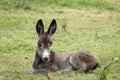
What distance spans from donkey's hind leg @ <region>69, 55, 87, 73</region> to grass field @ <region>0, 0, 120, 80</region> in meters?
0.22

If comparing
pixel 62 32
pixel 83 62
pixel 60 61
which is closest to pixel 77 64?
pixel 83 62

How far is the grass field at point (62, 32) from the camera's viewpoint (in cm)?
1205

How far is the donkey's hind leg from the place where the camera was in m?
11.6

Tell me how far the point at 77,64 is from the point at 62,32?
7.39 metres

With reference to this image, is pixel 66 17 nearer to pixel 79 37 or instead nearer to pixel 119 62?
pixel 79 37

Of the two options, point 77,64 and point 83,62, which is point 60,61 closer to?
point 77,64

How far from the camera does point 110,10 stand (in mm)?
25562

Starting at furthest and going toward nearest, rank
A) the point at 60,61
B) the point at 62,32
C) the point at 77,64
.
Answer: the point at 62,32 → the point at 60,61 → the point at 77,64

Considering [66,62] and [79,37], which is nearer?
[66,62]

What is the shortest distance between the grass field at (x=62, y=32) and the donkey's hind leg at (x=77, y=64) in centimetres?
22

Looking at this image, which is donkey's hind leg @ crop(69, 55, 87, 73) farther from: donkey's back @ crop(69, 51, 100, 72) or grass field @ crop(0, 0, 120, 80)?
grass field @ crop(0, 0, 120, 80)

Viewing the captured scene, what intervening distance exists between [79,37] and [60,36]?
759 mm

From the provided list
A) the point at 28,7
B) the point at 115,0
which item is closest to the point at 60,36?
the point at 28,7

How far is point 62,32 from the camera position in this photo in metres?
18.9
